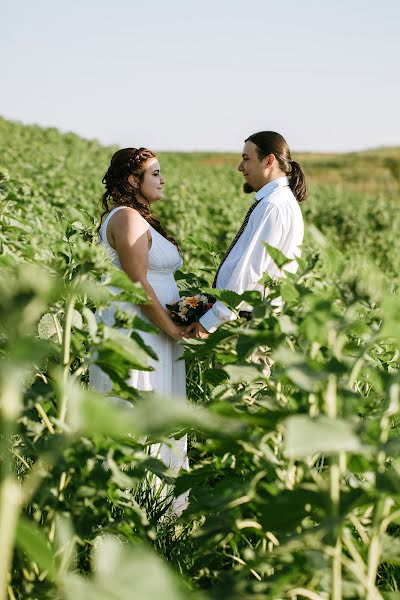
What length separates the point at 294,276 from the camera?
1816mm

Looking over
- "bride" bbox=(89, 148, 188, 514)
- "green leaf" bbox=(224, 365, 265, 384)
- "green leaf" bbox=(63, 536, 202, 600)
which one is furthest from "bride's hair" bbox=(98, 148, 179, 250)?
"green leaf" bbox=(63, 536, 202, 600)

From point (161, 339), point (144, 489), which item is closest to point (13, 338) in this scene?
point (144, 489)

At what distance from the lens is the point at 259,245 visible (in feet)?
10.4

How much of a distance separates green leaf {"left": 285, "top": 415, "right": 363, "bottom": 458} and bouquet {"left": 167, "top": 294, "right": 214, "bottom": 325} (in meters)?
2.08

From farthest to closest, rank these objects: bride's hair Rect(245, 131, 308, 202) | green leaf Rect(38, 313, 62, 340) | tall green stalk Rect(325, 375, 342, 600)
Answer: bride's hair Rect(245, 131, 308, 202)
green leaf Rect(38, 313, 62, 340)
tall green stalk Rect(325, 375, 342, 600)

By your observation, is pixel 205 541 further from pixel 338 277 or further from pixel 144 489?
pixel 144 489

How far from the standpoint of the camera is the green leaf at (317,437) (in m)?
0.98

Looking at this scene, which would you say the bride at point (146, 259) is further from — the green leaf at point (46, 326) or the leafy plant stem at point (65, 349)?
the leafy plant stem at point (65, 349)

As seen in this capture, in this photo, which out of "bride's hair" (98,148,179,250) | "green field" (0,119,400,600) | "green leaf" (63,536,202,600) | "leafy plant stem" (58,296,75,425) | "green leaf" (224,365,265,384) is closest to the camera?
"green leaf" (63,536,202,600)

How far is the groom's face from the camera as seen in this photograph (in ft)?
11.4

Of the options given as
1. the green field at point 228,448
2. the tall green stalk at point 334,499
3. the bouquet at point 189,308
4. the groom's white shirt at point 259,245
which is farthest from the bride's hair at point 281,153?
the tall green stalk at point 334,499

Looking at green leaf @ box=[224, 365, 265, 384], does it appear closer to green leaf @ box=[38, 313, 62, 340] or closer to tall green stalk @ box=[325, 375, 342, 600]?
tall green stalk @ box=[325, 375, 342, 600]

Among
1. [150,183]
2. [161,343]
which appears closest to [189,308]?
[161,343]

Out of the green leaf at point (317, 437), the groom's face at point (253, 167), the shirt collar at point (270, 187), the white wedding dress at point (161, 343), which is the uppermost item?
the groom's face at point (253, 167)
